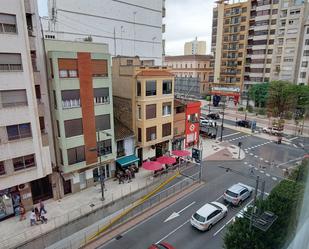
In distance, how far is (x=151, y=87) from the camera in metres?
22.2

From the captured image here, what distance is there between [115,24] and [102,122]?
23.8 m

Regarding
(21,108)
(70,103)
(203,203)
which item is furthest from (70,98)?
(203,203)

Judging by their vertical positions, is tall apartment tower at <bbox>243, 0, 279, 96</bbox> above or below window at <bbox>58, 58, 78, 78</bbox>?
above

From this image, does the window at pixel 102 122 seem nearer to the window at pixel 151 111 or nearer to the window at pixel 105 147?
the window at pixel 105 147

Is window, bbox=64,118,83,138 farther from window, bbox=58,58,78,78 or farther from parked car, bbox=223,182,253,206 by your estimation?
parked car, bbox=223,182,253,206

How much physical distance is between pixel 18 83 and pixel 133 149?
463 inches

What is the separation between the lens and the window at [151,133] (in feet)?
75.2

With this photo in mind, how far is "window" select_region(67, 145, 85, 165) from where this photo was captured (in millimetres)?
17855

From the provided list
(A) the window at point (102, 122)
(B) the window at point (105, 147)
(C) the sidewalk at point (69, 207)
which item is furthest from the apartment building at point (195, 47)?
(C) the sidewalk at point (69, 207)

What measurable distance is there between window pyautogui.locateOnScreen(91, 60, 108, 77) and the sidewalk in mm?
9556

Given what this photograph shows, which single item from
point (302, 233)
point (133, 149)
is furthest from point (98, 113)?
point (302, 233)

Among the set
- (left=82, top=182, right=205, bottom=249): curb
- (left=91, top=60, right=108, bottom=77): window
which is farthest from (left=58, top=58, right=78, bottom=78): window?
(left=82, top=182, right=205, bottom=249): curb

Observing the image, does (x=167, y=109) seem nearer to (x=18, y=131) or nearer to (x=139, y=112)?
(x=139, y=112)

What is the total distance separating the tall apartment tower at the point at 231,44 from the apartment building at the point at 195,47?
5405cm
